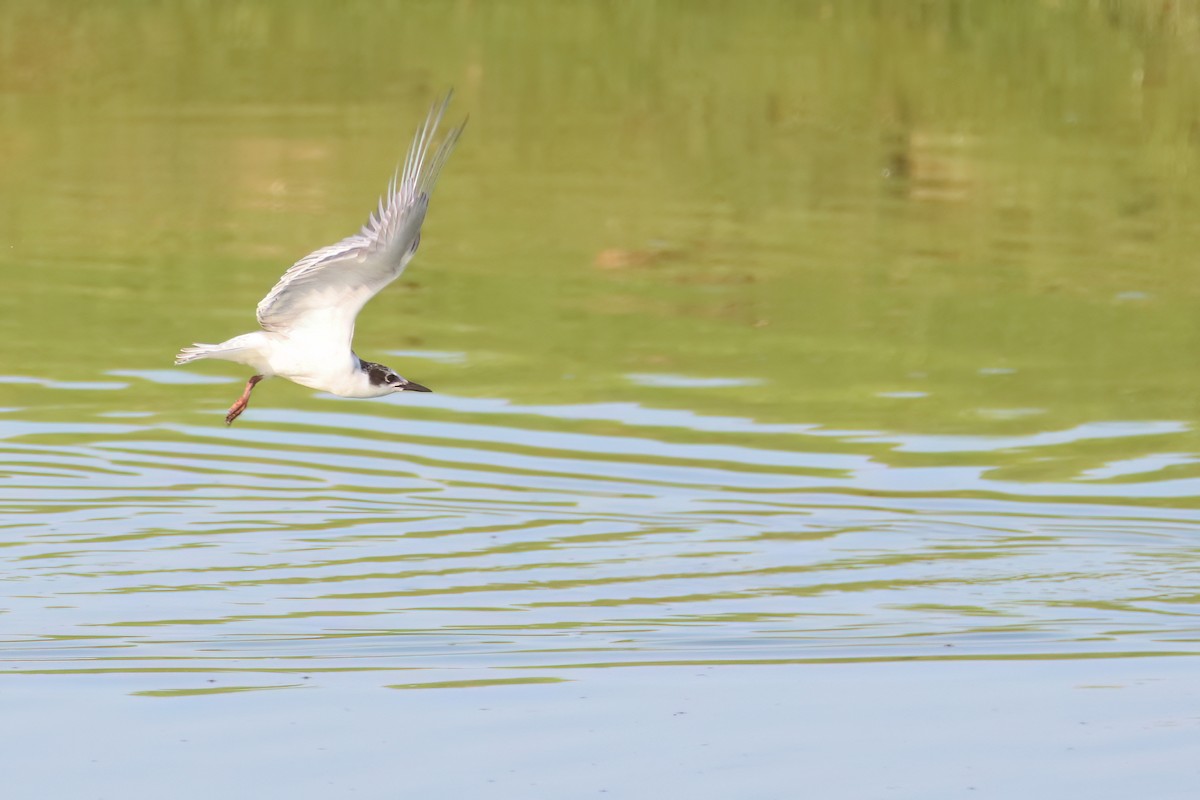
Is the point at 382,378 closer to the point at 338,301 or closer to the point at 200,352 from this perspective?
the point at 338,301

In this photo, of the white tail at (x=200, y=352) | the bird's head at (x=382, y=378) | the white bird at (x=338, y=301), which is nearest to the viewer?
the white bird at (x=338, y=301)

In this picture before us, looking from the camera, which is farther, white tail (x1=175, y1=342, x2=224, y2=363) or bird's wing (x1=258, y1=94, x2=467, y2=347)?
white tail (x1=175, y1=342, x2=224, y2=363)

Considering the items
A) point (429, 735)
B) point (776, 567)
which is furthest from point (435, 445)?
point (429, 735)

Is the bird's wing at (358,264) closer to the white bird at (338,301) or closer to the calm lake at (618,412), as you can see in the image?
the white bird at (338,301)

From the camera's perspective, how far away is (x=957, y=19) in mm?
24078

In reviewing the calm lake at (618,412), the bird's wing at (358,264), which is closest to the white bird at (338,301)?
the bird's wing at (358,264)

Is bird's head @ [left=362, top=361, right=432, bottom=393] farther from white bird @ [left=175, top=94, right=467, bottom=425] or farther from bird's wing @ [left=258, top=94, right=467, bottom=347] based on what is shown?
bird's wing @ [left=258, top=94, right=467, bottom=347]

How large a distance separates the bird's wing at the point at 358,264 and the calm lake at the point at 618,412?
122 cm

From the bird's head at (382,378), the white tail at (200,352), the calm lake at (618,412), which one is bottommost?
the calm lake at (618,412)

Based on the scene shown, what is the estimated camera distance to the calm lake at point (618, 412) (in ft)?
29.4

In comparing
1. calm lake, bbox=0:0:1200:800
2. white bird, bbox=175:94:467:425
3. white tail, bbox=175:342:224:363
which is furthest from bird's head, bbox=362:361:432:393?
calm lake, bbox=0:0:1200:800

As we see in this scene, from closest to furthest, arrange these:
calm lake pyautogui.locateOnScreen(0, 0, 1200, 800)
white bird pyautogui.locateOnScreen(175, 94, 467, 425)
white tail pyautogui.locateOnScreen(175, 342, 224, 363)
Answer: calm lake pyautogui.locateOnScreen(0, 0, 1200, 800), white bird pyautogui.locateOnScreen(175, 94, 467, 425), white tail pyautogui.locateOnScreen(175, 342, 224, 363)

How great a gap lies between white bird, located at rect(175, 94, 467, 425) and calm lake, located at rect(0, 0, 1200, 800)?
979 mm

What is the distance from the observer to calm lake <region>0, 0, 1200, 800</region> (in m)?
8.97
